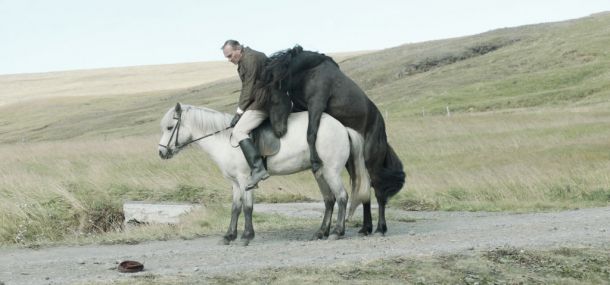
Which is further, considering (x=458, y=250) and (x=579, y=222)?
(x=579, y=222)

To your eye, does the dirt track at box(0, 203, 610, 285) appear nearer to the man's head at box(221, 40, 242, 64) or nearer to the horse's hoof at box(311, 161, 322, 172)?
the horse's hoof at box(311, 161, 322, 172)

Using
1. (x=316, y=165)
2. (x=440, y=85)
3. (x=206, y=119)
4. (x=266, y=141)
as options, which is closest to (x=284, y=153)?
(x=266, y=141)

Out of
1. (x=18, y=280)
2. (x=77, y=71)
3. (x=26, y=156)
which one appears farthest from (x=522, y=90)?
(x=77, y=71)

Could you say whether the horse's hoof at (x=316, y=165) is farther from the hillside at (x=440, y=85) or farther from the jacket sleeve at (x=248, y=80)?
the hillside at (x=440, y=85)

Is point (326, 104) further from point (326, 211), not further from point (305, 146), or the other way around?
point (326, 211)

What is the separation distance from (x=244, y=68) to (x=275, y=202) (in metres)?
8.01

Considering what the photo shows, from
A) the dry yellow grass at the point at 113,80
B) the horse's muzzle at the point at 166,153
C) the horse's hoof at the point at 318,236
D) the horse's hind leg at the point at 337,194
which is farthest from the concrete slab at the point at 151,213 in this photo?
the dry yellow grass at the point at 113,80

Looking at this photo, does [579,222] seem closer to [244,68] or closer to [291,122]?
[291,122]

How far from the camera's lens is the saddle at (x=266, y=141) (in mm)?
13586

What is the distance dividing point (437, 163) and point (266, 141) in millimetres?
14039

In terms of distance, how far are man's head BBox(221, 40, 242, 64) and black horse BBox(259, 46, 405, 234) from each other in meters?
0.44

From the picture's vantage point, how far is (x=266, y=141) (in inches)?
535

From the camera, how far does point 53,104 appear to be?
354ft

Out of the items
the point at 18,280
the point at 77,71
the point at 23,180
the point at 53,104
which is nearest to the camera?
the point at 18,280
